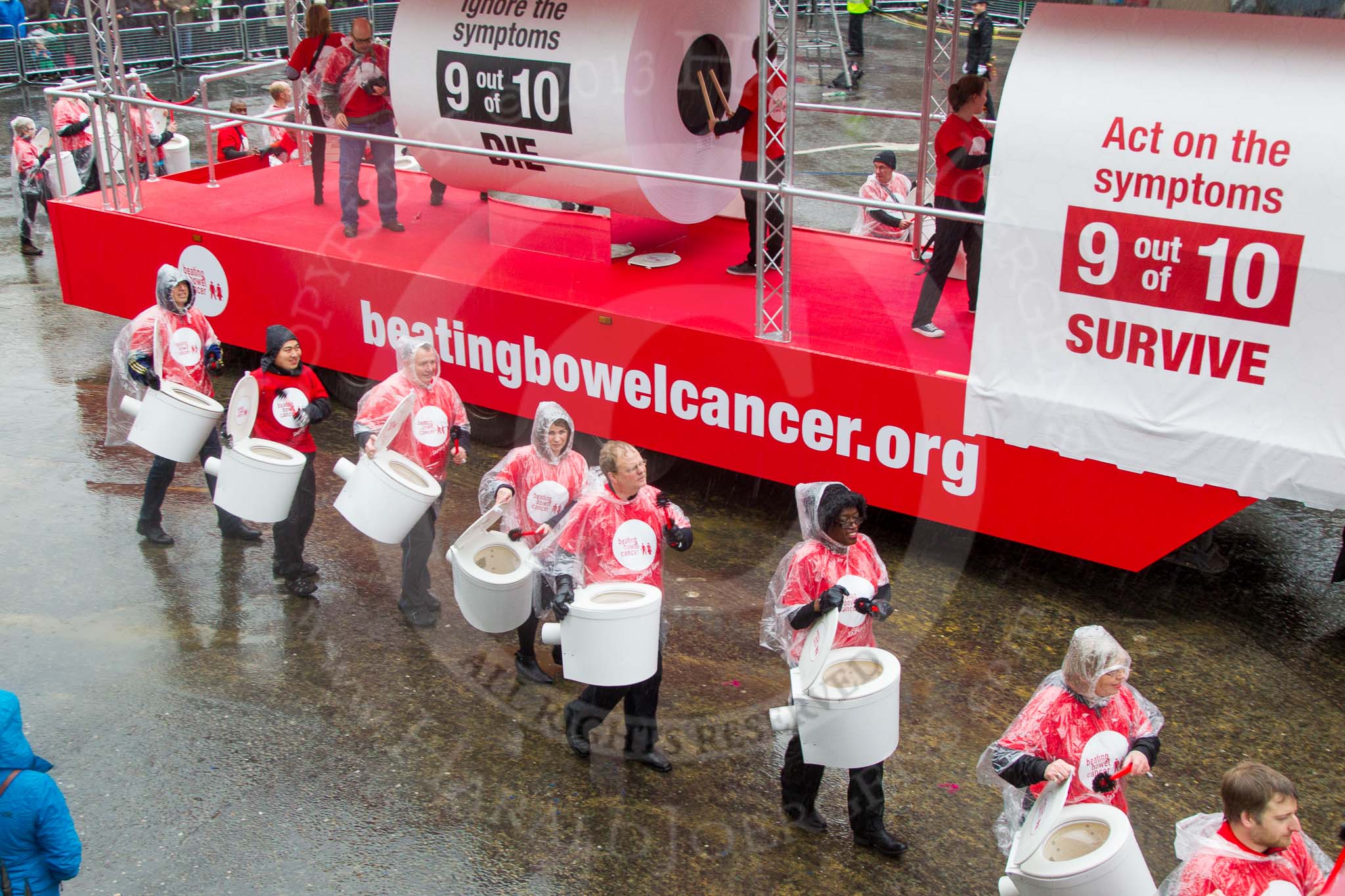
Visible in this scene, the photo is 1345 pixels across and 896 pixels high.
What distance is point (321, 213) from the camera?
9914mm

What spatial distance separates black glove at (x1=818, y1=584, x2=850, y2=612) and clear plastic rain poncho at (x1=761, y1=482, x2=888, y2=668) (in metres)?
0.14

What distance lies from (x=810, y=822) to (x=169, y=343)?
4.42 m

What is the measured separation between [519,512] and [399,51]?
4224mm

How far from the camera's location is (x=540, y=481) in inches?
222

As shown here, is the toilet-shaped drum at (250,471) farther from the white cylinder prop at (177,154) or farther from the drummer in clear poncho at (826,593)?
the white cylinder prop at (177,154)

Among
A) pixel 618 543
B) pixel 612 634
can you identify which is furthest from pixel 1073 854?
pixel 618 543

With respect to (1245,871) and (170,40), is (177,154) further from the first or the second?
(1245,871)

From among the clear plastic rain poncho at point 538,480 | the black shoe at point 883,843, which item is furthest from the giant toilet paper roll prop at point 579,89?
the black shoe at point 883,843

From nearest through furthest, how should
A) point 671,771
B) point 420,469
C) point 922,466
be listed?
point 671,771
point 420,469
point 922,466

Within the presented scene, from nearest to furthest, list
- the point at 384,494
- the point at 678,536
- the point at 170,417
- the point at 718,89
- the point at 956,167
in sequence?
1. the point at 678,536
2. the point at 384,494
3. the point at 170,417
4. the point at 956,167
5. the point at 718,89

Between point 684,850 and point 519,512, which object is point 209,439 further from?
point 684,850

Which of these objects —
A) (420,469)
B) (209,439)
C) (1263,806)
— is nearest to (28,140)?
(209,439)

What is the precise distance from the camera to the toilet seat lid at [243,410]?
620 centimetres

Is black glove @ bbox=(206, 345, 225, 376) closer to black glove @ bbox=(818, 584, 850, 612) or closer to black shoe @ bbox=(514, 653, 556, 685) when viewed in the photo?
black shoe @ bbox=(514, 653, 556, 685)
